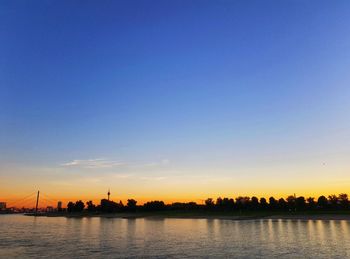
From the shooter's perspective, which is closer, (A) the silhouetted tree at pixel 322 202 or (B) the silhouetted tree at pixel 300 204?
(B) the silhouetted tree at pixel 300 204

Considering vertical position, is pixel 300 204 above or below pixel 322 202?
below

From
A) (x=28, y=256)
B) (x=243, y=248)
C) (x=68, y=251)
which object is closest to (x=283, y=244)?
(x=243, y=248)

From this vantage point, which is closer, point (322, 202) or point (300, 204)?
point (322, 202)

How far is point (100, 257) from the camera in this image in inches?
1549

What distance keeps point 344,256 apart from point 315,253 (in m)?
3.55

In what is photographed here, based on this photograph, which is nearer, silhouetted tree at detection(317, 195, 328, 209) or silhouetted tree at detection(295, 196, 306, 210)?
silhouetted tree at detection(295, 196, 306, 210)

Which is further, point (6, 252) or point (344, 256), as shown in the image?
point (6, 252)

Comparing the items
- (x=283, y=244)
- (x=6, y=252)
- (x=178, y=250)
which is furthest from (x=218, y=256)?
(x=6, y=252)

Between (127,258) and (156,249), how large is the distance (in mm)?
8171

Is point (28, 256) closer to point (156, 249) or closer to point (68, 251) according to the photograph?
point (68, 251)

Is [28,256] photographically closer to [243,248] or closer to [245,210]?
[243,248]

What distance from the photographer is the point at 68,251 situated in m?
44.7

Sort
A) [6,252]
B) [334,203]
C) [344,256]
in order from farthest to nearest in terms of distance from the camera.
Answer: [334,203] → [6,252] → [344,256]

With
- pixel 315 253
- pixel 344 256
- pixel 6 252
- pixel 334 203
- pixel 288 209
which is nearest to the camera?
pixel 344 256
